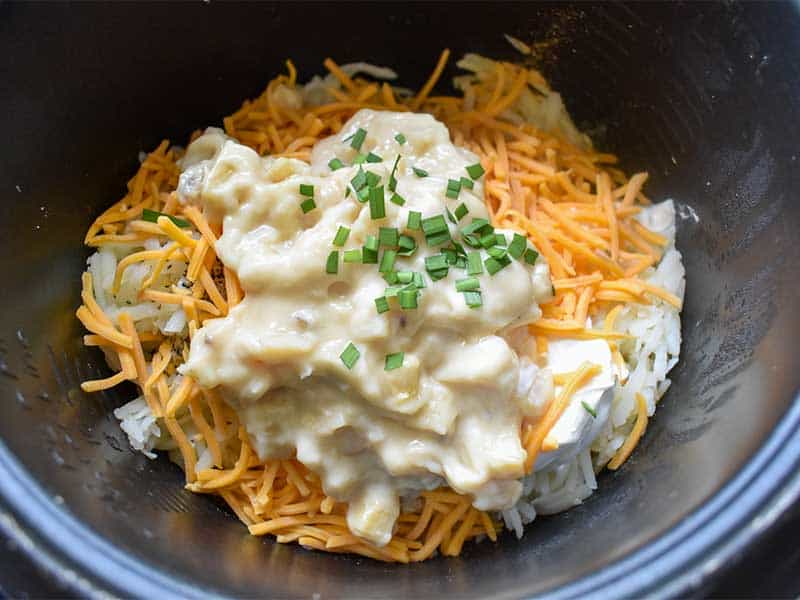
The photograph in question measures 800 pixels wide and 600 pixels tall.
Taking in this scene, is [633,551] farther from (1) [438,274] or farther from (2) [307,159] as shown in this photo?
(2) [307,159]

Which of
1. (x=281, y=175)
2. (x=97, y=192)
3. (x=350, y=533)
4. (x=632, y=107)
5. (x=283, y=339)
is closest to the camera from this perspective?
(x=283, y=339)

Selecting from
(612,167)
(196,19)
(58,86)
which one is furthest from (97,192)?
(612,167)

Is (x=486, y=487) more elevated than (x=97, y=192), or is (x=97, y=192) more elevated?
(x=486, y=487)

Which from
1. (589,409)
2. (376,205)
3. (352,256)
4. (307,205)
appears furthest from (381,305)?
(589,409)

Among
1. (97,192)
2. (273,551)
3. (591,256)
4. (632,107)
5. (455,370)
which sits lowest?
(273,551)

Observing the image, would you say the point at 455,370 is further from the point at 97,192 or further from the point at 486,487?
the point at 97,192

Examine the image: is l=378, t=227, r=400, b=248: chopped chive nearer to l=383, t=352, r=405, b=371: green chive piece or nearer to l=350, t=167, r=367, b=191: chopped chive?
l=350, t=167, r=367, b=191: chopped chive

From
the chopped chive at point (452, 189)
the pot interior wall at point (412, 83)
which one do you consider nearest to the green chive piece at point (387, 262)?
the chopped chive at point (452, 189)
